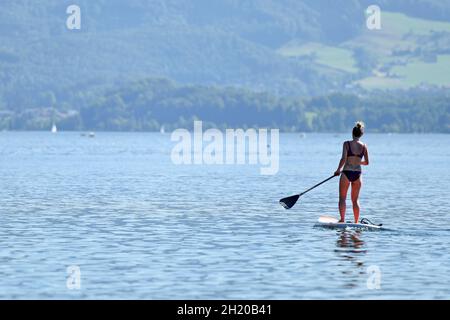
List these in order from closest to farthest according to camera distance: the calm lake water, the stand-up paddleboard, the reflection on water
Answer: the calm lake water < the reflection on water < the stand-up paddleboard

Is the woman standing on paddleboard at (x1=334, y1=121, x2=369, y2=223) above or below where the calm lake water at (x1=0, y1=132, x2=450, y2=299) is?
above

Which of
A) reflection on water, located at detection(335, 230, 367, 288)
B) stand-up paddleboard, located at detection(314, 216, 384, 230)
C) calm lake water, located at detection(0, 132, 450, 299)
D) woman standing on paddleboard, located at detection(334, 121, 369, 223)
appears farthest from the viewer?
stand-up paddleboard, located at detection(314, 216, 384, 230)

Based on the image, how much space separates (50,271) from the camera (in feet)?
88.7

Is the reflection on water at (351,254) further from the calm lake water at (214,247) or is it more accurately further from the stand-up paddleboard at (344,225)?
the stand-up paddleboard at (344,225)

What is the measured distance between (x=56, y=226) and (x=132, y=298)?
13.7 metres

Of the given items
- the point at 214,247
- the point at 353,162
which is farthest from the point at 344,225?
the point at 214,247

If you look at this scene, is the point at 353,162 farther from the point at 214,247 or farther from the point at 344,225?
the point at 214,247

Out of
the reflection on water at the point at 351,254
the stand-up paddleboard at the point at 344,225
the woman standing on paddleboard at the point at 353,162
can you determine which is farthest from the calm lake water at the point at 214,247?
the woman standing on paddleboard at the point at 353,162

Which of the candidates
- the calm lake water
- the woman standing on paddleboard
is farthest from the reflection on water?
the woman standing on paddleboard

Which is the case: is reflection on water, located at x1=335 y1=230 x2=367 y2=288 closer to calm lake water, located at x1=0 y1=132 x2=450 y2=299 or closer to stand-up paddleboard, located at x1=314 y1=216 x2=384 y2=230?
calm lake water, located at x1=0 y1=132 x2=450 y2=299

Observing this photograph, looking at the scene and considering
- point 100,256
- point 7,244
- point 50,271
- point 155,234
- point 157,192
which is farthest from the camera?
point 157,192

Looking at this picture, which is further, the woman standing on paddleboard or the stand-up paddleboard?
the stand-up paddleboard
